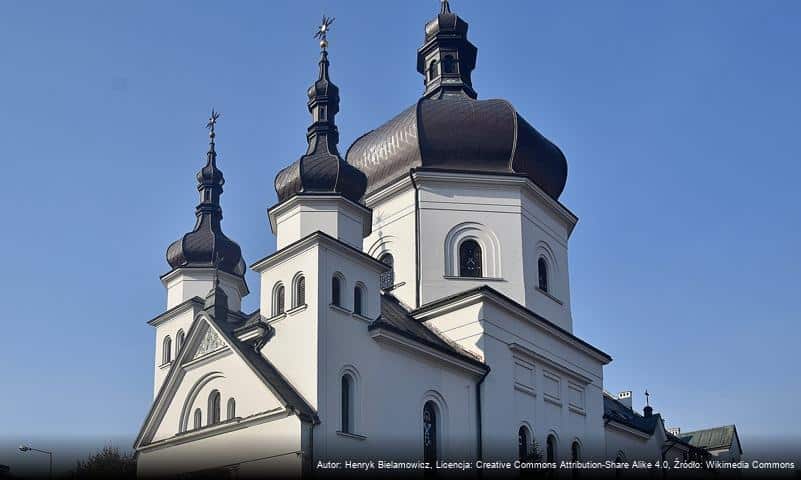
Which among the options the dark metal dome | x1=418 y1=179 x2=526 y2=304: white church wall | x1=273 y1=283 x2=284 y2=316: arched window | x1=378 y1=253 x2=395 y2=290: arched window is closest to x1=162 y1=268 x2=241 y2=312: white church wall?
x1=378 y1=253 x2=395 y2=290: arched window

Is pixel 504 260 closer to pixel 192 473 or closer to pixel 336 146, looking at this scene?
pixel 336 146

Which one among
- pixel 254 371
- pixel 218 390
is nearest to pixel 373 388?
pixel 254 371

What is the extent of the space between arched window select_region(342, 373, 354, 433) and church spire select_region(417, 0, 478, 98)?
13086 mm

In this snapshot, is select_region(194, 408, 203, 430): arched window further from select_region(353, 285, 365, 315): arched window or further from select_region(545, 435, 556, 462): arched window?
select_region(545, 435, 556, 462): arched window

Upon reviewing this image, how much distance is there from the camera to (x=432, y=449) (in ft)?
71.8

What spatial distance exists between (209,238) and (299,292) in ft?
28.2

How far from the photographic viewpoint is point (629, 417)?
33.4 metres

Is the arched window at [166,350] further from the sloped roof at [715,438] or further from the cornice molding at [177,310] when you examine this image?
the sloped roof at [715,438]

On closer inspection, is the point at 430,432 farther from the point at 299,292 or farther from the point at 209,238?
the point at 209,238

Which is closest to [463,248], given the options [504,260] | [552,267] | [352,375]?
[504,260]

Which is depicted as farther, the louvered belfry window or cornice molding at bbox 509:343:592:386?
cornice molding at bbox 509:343:592:386

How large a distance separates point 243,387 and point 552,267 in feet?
35.8

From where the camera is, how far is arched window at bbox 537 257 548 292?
90.3ft

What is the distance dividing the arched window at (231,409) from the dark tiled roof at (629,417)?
13.3 metres
